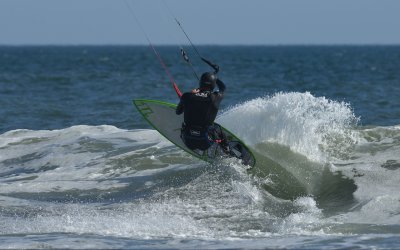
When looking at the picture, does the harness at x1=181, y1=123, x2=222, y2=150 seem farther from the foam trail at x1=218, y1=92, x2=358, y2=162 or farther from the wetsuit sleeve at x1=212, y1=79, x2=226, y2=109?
the foam trail at x1=218, y1=92, x2=358, y2=162

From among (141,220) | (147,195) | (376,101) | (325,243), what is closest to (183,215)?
(141,220)

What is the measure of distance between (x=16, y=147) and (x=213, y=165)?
190 inches

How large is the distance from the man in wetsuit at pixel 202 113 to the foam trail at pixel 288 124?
1.42 metres

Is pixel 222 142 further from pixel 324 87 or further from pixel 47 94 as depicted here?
pixel 324 87

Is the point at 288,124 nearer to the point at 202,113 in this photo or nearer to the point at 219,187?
the point at 219,187

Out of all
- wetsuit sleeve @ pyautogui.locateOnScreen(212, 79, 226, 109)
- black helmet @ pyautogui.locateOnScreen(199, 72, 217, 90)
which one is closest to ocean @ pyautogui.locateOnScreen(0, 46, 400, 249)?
wetsuit sleeve @ pyautogui.locateOnScreen(212, 79, 226, 109)

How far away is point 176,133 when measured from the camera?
12.2 metres

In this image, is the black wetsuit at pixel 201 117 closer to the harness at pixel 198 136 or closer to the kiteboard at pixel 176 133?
the harness at pixel 198 136

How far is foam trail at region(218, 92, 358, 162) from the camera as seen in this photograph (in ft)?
40.7

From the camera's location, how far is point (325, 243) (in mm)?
8117

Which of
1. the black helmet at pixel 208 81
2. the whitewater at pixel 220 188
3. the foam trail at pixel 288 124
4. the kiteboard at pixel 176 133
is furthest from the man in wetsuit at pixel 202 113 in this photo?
the foam trail at pixel 288 124

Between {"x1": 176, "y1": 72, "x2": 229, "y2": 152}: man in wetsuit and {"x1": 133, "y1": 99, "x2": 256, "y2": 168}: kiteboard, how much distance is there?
250mm

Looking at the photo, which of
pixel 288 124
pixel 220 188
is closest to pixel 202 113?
pixel 220 188

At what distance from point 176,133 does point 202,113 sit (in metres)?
1.66
